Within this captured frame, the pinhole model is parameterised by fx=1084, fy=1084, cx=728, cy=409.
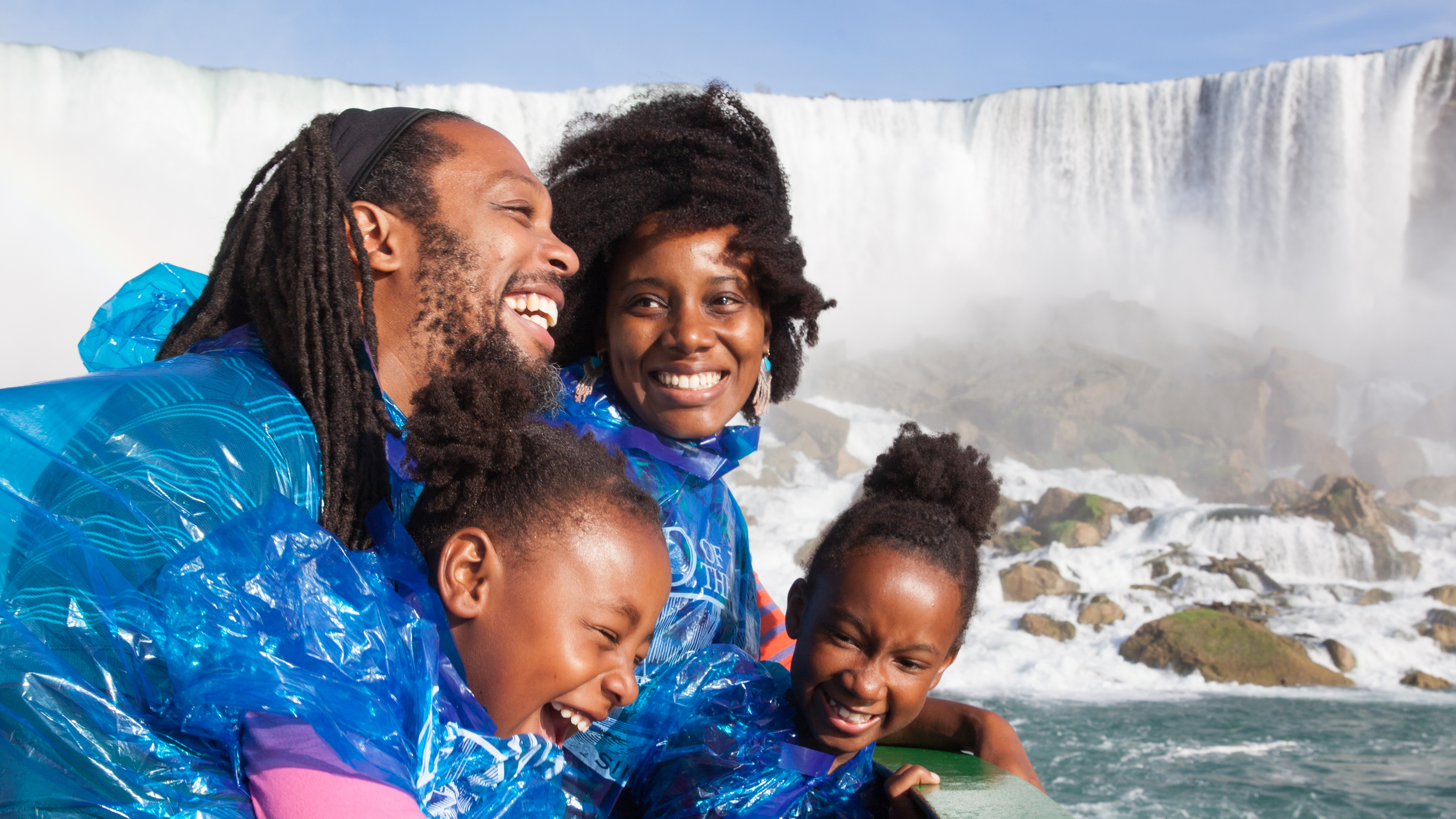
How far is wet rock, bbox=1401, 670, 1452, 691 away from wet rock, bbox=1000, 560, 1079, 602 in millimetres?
3668

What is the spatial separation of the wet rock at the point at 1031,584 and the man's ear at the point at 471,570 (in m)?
12.8

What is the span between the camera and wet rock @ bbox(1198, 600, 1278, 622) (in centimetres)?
1323

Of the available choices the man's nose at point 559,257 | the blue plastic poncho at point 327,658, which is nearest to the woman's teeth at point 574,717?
the blue plastic poncho at point 327,658

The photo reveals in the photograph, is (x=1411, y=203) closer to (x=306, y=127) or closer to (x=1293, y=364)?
(x=1293, y=364)

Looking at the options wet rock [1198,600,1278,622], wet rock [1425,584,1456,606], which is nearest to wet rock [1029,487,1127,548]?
wet rock [1198,600,1278,622]

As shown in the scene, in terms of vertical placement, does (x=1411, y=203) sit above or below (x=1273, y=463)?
above

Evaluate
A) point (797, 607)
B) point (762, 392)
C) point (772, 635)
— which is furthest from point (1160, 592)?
point (797, 607)

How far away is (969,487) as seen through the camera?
8.54 feet

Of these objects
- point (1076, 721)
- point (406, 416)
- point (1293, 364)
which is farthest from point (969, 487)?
point (1293, 364)

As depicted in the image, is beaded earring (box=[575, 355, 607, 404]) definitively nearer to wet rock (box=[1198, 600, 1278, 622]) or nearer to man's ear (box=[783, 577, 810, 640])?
man's ear (box=[783, 577, 810, 640])

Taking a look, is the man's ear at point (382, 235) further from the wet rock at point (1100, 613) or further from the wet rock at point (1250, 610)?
the wet rock at point (1250, 610)

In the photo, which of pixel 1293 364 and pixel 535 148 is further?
pixel 1293 364

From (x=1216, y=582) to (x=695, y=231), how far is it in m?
13.7

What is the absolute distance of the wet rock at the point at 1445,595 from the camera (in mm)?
13453
